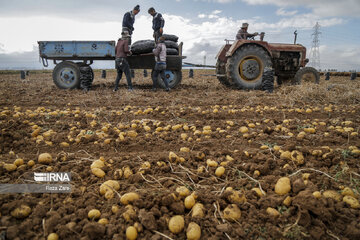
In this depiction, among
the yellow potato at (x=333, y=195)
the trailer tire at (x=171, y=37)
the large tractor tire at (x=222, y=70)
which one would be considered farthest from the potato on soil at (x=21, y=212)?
the large tractor tire at (x=222, y=70)

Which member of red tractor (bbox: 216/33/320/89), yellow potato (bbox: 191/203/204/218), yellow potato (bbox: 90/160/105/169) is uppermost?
red tractor (bbox: 216/33/320/89)

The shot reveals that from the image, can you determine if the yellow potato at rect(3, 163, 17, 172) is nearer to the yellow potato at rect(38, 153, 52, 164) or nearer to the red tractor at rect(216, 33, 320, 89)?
the yellow potato at rect(38, 153, 52, 164)

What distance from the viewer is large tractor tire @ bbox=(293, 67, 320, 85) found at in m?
7.89

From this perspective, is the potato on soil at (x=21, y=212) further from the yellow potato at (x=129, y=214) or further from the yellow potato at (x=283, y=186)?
the yellow potato at (x=283, y=186)

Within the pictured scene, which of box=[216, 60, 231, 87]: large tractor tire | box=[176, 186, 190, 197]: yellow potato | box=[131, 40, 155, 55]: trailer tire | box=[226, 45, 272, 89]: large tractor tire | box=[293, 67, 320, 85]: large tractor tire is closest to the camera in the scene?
box=[176, 186, 190, 197]: yellow potato

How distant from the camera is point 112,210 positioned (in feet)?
4.33

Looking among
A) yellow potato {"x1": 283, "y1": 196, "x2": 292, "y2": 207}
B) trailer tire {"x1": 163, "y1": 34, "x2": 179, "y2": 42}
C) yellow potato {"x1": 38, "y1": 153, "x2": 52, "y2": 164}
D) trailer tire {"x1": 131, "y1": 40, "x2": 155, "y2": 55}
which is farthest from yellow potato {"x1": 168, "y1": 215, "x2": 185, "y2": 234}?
trailer tire {"x1": 163, "y1": 34, "x2": 179, "y2": 42}

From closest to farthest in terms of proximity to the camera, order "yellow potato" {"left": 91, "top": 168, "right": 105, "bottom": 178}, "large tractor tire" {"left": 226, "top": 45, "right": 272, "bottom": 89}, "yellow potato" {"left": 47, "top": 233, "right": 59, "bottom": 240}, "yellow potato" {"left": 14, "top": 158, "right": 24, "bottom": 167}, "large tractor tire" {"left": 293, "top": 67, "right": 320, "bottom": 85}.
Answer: "yellow potato" {"left": 47, "top": 233, "right": 59, "bottom": 240}, "yellow potato" {"left": 91, "top": 168, "right": 105, "bottom": 178}, "yellow potato" {"left": 14, "top": 158, "right": 24, "bottom": 167}, "large tractor tire" {"left": 226, "top": 45, "right": 272, "bottom": 89}, "large tractor tire" {"left": 293, "top": 67, "right": 320, "bottom": 85}

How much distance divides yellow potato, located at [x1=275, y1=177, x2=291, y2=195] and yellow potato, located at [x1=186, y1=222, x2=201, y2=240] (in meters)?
0.67

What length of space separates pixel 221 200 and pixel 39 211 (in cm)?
116

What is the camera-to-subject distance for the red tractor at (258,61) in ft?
23.7

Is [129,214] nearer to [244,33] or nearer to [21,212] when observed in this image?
[21,212]

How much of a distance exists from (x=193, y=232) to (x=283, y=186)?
0.75 metres

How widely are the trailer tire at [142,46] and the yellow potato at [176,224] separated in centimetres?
693
